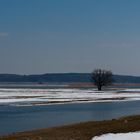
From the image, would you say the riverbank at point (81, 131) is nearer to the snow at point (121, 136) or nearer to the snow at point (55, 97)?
the snow at point (121, 136)

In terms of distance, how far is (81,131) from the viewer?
24.6m

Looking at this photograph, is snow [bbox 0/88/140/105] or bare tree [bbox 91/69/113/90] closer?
snow [bbox 0/88/140/105]

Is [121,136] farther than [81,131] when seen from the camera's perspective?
No

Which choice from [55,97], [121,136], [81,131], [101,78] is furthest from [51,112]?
[101,78]

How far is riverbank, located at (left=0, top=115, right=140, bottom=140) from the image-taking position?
22.9 meters

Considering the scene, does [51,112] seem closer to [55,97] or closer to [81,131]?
[81,131]

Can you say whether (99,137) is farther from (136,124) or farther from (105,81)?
(105,81)

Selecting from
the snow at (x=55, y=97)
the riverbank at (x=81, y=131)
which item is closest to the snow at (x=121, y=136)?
the riverbank at (x=81, y=131)

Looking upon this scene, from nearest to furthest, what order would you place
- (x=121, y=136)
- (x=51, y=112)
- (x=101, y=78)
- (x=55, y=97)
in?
1. (x=121, y=136)
2. (x=51, y=112)
3. (x=55, y=97)
4. (x=101, y=78)

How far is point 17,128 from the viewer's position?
32.1 meters

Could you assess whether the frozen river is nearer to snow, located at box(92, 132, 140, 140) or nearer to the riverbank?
the riverbank

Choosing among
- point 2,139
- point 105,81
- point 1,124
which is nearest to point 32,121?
point 1,124

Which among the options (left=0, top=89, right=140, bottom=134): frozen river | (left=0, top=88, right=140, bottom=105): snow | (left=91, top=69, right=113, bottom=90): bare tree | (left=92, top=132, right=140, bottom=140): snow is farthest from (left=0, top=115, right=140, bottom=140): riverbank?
(left=91, top=69, right=113, bottom=90): bare tree

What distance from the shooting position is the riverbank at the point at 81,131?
75.2 ft
